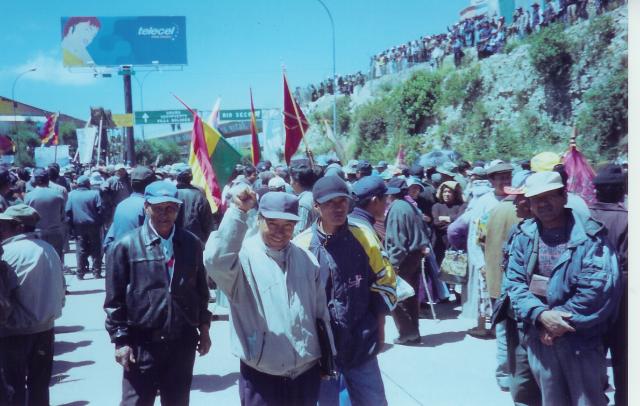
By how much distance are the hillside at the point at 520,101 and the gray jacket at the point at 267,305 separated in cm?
1531

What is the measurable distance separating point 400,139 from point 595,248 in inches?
1139

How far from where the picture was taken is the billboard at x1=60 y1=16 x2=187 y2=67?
106 feet

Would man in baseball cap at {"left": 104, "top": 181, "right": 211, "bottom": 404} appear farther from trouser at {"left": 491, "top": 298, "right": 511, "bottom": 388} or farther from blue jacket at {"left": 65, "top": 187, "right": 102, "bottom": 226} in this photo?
blue jacket at {"left": 65, "top": 187, "right": 102, "bottom": 226}

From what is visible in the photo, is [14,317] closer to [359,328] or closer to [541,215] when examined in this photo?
[359,328]

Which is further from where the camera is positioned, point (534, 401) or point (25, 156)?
point (25, 156)

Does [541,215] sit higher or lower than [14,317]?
higher

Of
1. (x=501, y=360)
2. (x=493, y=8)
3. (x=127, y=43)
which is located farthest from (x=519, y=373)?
(x=493, y=8)

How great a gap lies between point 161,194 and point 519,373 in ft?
7.76

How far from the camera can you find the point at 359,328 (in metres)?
3.28

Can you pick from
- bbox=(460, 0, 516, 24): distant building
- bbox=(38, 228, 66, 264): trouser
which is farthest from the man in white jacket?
bbox=(460, 0, 516, 24): distant building

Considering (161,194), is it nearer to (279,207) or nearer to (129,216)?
(279,207)

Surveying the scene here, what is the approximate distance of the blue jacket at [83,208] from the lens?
9.80 meters

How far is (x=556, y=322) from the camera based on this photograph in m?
3.14
